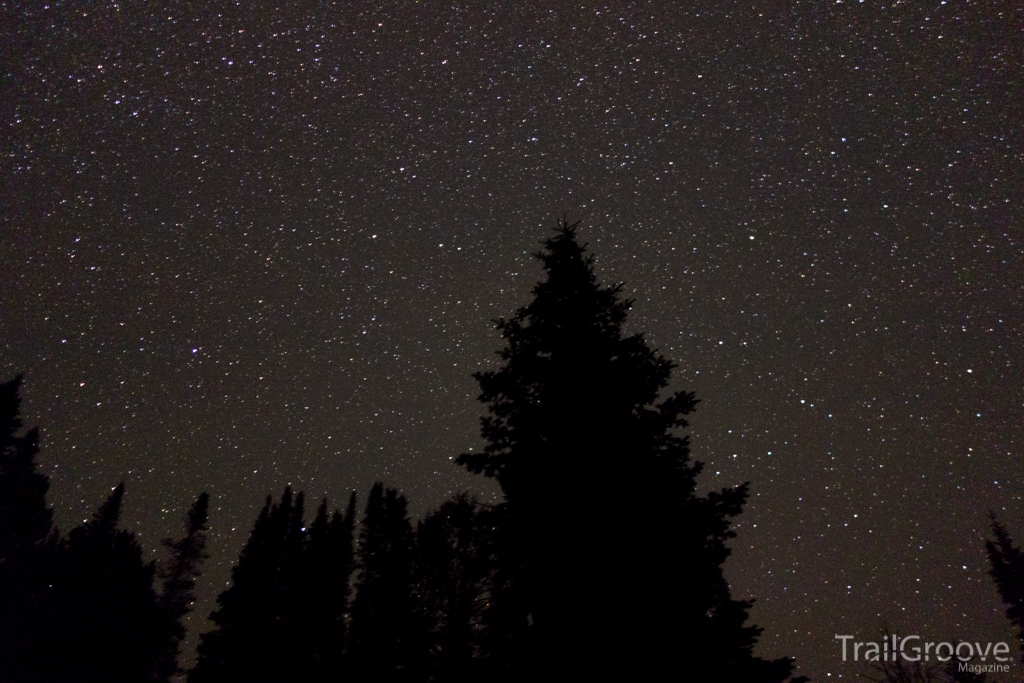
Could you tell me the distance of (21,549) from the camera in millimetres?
29016

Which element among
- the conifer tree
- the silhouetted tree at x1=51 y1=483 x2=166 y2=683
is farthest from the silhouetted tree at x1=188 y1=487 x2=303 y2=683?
the conifer tree

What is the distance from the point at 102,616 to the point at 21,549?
539cm

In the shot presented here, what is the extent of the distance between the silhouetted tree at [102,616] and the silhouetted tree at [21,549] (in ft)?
2.28

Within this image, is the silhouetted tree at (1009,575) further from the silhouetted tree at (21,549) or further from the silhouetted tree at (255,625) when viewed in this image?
the silhouetted tree at (21,549)

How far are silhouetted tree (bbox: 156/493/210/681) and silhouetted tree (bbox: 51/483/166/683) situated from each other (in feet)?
3.43

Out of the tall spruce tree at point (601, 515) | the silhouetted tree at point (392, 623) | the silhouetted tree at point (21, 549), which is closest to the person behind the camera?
the tall spruce tree at point (601, 515)

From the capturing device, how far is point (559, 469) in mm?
9180

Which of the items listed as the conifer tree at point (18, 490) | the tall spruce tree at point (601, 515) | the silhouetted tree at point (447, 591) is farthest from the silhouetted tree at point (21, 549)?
the tall spruce tree at point (601, 515)

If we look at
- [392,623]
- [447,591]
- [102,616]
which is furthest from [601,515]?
[102,616]

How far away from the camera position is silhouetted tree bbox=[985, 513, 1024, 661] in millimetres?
33062

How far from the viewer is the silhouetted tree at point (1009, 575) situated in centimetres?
3306

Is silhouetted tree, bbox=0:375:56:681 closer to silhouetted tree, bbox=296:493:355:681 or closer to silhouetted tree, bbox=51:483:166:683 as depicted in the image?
silhouetted tree, bbox=51:483:166:683

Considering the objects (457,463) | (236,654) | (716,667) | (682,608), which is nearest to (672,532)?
(682,608)

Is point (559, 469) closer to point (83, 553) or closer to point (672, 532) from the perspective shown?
point (672, 532)
